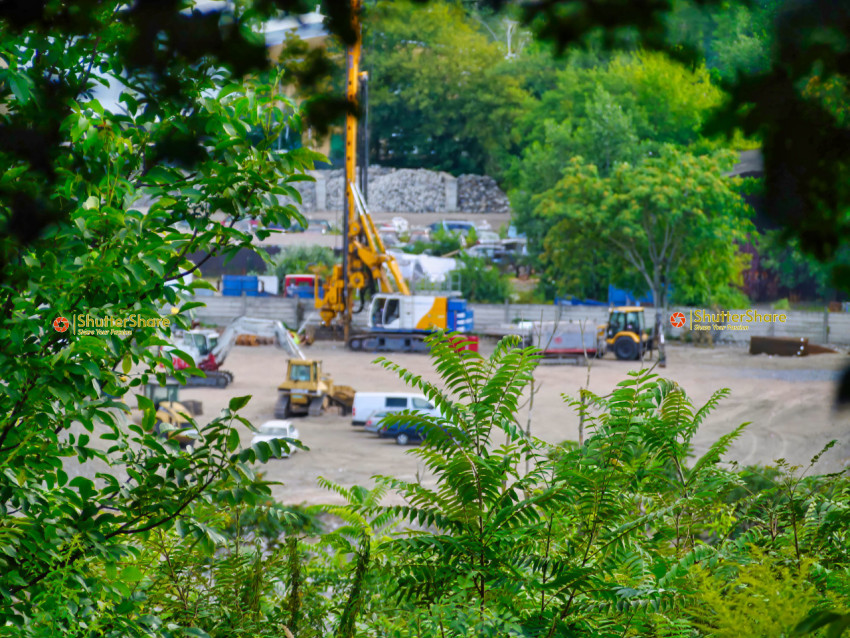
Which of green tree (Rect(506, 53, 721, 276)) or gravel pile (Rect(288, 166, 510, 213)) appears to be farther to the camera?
gravel pile (Rect(288, 166, 510, 213))

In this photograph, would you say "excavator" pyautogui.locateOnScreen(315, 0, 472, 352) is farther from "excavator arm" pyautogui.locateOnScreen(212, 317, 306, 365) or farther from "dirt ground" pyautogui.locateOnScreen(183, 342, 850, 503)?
"excavator arm" pyautogui.locateOnScreen(212, 317, 306, 365)

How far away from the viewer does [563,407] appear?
1772cm

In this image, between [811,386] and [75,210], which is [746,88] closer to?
[75,210]

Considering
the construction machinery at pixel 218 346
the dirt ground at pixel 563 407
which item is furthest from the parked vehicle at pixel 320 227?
the construction machinery at pixel 218 346

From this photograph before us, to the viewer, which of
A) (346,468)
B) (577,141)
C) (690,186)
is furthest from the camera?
(577,141)

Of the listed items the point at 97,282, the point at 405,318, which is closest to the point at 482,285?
the point at 405,318

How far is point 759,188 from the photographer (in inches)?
49.1

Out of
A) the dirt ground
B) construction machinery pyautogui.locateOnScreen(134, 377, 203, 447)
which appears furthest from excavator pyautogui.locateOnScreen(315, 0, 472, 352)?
construction machinery pyautogui.locateOnScreen(134, 377, 203, 447)

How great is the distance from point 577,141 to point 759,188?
101 feet

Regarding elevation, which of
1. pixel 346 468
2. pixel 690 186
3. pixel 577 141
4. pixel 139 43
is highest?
pixel 577 141

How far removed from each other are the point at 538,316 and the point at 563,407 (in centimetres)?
1141

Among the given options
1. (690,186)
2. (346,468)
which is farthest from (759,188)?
(690,186)

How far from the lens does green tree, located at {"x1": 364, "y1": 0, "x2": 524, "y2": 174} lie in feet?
134

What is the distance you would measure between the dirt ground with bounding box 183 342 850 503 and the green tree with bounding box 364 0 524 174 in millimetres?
17799
